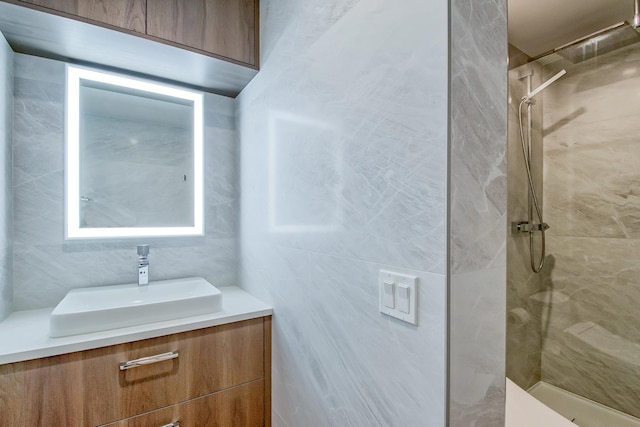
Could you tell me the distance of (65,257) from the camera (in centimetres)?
142

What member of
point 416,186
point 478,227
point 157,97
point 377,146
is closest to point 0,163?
point 157,97

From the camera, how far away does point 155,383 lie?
1.13m

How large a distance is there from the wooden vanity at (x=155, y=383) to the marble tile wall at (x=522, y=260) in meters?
1.05

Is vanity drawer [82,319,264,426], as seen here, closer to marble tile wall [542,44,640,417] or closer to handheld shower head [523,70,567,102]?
marble tile wall [542,44,640,417]

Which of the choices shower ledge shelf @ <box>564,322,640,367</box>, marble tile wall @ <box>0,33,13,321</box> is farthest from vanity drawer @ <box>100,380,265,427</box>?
shower ledge shelf @ <box>564,322,640,367</box>

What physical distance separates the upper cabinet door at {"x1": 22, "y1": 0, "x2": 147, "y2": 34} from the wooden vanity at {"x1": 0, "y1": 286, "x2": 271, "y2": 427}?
48.2 inches

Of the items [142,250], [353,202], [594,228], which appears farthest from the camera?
[142,250]

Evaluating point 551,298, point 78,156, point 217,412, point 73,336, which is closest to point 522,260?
point 551,298

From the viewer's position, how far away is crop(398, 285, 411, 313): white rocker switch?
0.70 metres

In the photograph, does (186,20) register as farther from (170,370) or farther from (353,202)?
(170,370)

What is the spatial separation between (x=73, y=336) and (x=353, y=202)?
1.07 metres

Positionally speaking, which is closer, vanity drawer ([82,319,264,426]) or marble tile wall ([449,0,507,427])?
marble tile wall ([449,0,507,427])

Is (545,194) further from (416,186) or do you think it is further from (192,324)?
(192,324)

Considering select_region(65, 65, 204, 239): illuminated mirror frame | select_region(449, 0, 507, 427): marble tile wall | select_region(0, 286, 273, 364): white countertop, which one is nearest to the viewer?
select_region(449, 0, 507, 427): marble tile wall
